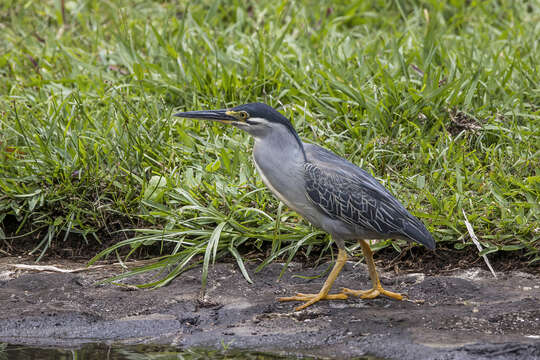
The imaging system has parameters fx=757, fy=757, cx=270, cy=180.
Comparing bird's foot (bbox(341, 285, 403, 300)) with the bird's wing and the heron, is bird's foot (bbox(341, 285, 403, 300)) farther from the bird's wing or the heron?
the bird's wing

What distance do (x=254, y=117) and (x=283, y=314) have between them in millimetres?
1069

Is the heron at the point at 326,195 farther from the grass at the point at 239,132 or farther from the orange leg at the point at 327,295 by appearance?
the grass at the point at 239,132

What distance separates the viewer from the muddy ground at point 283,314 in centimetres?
347

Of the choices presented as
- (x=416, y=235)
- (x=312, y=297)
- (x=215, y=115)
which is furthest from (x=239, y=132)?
(x=416, y=235)

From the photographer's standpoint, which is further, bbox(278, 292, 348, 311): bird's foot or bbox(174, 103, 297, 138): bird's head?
bbox(174, 103, 297, 138): bird's head

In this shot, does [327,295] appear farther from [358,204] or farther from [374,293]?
[358,204]

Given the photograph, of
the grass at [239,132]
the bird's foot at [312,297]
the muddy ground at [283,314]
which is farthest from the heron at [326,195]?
the grass at [239,132]

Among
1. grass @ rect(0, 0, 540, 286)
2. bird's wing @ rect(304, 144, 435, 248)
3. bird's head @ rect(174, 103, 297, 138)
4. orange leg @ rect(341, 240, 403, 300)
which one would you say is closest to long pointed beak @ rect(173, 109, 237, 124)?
bird's head @ rect(174, 103, 297, 138)

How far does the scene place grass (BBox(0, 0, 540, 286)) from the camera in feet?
15.3

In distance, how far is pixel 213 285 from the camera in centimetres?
427

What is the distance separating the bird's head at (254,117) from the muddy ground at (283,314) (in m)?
0.87

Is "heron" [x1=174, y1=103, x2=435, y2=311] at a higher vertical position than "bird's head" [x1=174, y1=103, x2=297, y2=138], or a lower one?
lower

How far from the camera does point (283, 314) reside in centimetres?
390

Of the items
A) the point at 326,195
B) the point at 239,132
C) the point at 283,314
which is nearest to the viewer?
the point at 283,314
